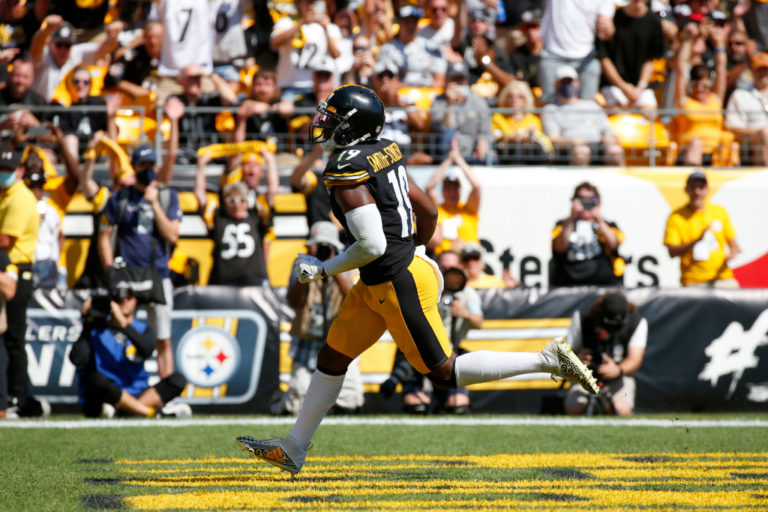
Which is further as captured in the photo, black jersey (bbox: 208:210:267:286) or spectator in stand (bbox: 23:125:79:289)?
black jersey (bbox: 208:210:267:286)

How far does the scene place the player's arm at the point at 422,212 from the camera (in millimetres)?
5582

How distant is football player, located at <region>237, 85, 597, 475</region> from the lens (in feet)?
16.8

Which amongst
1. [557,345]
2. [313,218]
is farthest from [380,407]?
[557,345]

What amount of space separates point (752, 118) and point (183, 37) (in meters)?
6.55

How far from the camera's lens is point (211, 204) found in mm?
10914

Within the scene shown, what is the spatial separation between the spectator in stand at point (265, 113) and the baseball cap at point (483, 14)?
2.71m

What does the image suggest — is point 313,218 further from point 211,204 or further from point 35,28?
point 35,28

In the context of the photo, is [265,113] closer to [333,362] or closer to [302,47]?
[302,47]

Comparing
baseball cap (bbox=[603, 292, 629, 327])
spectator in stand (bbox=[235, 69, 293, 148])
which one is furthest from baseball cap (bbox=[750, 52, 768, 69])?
spectator in stand (bbox=[235, 69, 293, 148])

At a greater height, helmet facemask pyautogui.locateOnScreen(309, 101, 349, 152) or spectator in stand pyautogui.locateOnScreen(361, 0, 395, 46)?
spectator in stand pyautogui.locateOnScreen(361, 0, 395, 46)

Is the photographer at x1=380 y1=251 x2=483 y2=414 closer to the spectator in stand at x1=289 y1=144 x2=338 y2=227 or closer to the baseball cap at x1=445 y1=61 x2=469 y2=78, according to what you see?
the spectator in stand at x1=289 y1=144 x2=338 y2=227

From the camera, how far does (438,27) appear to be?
504 inches

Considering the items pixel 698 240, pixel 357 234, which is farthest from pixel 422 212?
pixel 698 240

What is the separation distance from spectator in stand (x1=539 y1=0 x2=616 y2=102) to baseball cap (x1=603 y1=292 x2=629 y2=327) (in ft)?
12.8
